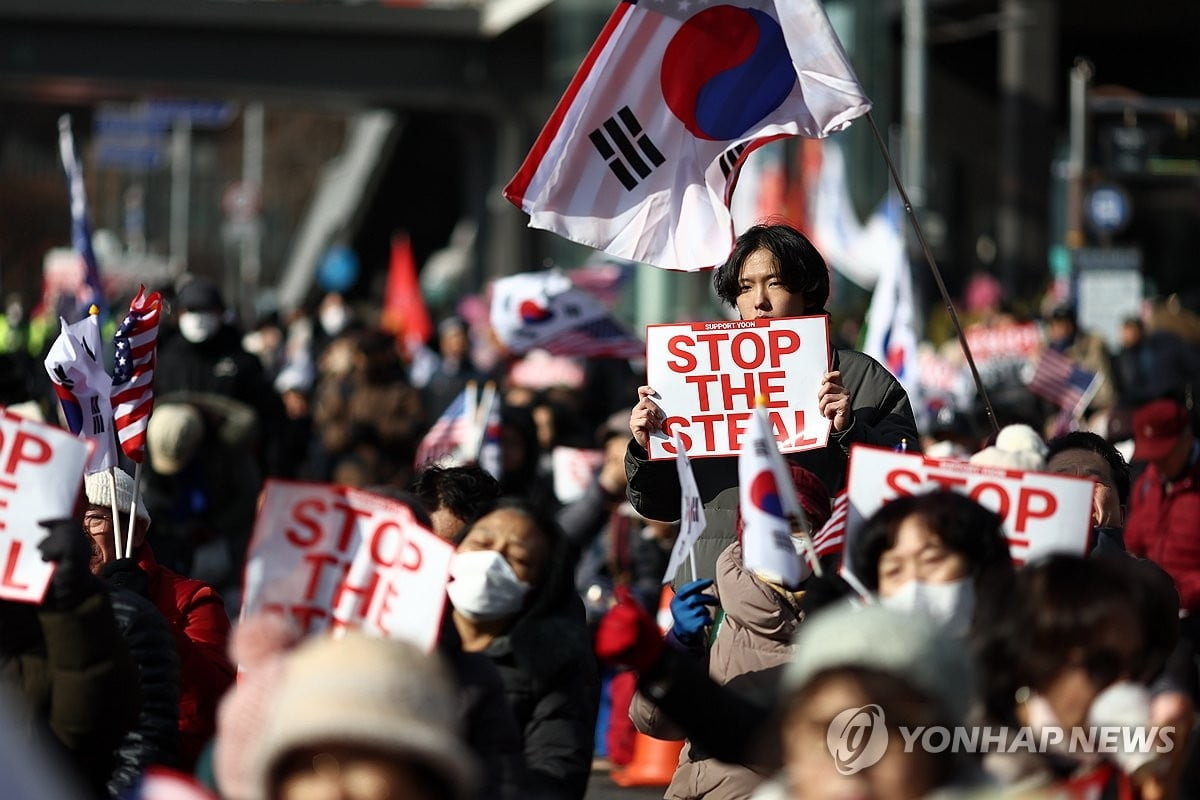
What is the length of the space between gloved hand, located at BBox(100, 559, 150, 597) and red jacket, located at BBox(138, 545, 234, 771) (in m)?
0.07

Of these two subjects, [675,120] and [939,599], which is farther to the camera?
[675,120]

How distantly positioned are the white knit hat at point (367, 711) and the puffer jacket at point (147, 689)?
5.57 ft

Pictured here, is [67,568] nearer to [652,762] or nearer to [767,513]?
[767,513]

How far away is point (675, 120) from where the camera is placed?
26.3 ft

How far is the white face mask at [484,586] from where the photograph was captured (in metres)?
4.94

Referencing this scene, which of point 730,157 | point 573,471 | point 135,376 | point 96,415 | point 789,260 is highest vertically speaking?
point 730,157

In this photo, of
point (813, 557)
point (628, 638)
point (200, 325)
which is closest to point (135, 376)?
point (813, 557)

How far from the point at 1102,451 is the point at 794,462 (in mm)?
1188

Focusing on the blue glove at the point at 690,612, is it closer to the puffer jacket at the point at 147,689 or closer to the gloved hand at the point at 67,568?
the puffer jacket at the point at 147,689

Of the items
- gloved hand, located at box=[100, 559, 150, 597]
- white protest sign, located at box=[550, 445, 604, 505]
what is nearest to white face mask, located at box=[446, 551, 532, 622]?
gloved hand, located at box=[100, 559, 150, 597]

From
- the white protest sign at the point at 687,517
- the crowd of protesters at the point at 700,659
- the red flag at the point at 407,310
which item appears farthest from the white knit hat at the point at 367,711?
the red flag at the point at 407,310

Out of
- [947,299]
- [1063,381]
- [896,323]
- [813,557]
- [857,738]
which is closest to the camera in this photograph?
[857,738]

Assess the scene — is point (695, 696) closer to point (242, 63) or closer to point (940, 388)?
point (940, 388)

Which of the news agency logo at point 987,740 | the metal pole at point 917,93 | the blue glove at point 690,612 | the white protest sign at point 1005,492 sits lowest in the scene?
the blue glove at point 690,612
